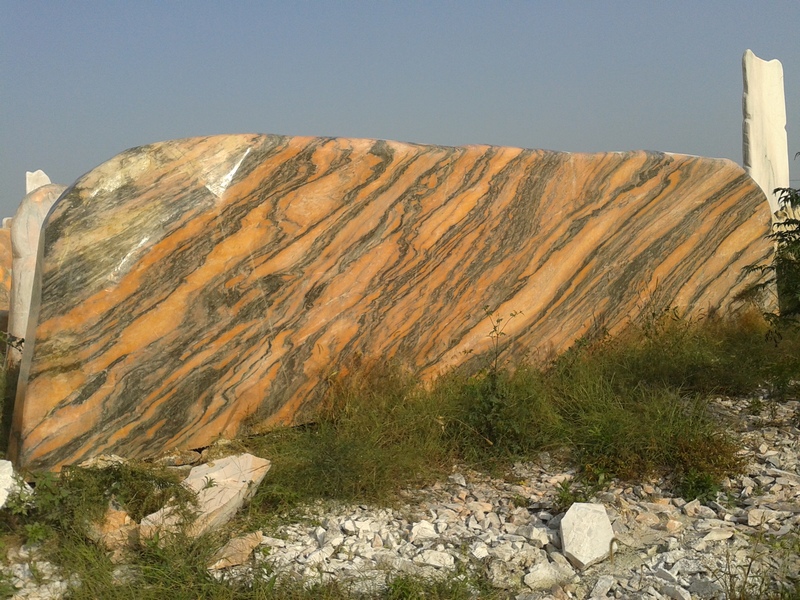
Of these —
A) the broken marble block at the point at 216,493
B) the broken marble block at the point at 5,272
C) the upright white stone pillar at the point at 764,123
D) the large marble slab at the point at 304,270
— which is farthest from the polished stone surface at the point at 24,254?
the upright white stone pillar at the point at 764,123

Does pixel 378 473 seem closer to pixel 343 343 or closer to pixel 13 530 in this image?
pixel 343 343

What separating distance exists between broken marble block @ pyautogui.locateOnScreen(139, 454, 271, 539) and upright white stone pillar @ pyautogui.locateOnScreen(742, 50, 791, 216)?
6631 mm

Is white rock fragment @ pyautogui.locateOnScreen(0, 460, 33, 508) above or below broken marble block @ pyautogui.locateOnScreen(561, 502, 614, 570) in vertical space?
above

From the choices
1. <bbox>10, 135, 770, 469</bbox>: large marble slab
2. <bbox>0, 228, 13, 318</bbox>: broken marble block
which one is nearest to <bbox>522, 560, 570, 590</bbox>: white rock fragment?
<bbox>10, 135, 770, 469</bbox>: large marble slab

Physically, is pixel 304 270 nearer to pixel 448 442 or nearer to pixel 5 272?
pixel 448 442

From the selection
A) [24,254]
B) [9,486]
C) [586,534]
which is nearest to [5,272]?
[24,254]

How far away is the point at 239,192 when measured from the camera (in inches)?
186

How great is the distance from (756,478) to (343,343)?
2379 millimetres

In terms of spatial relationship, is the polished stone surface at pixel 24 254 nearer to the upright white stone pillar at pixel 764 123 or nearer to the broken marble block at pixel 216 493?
the broken marble block at pixel 216 493

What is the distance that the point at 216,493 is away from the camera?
3.80 meters

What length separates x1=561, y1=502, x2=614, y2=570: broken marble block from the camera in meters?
3.38

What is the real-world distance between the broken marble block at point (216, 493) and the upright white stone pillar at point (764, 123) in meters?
6.63

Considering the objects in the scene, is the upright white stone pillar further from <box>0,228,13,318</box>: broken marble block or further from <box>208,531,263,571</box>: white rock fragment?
<box>0,228,13,318</box>: broken marble block

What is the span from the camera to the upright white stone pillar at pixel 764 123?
850 cm
